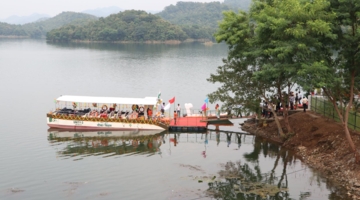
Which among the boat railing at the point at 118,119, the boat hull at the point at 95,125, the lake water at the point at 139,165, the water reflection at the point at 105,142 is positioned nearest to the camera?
the lake water at the point at 139,165

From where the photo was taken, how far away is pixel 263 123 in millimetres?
42000

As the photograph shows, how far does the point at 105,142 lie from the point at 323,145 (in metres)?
18.7

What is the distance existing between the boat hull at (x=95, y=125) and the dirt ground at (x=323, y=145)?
34.3 ft

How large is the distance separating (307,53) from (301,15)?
2388mm

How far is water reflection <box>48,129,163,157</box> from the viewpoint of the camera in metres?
37.0

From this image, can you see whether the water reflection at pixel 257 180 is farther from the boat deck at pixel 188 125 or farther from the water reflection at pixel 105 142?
the water reflection at pixel 105 142

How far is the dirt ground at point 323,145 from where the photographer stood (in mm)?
28062

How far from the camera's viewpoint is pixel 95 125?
43406mm

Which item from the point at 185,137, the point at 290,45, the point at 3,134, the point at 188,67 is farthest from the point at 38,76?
the point at 290,45

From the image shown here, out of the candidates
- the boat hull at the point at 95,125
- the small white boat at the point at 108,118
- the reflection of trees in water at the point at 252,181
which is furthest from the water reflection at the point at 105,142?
the reflection of trees in water at the point at 252,181

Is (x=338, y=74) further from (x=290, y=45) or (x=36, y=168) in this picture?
(x=36, y=168)

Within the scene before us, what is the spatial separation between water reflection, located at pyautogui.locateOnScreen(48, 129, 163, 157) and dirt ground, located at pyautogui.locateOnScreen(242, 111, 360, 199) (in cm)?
1010

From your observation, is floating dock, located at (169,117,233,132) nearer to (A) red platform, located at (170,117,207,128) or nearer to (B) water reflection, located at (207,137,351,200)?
(A) red platform, located at (170,117,207,128)

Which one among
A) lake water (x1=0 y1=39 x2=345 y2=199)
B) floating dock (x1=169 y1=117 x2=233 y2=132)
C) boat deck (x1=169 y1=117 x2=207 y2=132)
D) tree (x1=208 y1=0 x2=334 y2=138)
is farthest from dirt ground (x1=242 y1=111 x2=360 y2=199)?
boat deck (x1=169 y1=117 x2=207 y2=132)
